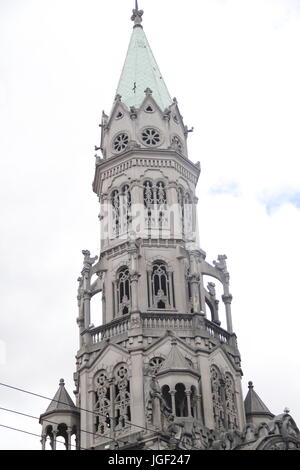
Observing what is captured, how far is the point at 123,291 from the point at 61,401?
913cm

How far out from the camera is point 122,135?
72500 millimetres

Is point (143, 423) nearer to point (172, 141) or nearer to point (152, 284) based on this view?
point (152, 284)

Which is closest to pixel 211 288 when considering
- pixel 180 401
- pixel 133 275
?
pixel 133 275

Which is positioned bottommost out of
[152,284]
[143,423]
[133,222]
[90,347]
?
[143,423]

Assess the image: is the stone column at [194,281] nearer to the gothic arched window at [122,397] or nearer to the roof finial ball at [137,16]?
the gothic arched window at [122,397]

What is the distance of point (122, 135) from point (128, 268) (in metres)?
12.4

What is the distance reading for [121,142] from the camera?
2842 inches

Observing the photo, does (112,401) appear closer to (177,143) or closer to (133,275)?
(133,275)

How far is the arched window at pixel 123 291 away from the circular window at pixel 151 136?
36.5 ft

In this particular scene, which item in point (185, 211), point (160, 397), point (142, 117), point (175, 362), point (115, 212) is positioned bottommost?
point (160, 397)

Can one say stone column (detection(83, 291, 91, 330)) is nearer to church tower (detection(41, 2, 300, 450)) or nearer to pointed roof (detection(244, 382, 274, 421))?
church tower (detection(41, 2, 300, 450))

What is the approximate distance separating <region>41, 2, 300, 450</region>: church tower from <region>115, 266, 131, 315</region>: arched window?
2.8 inches
